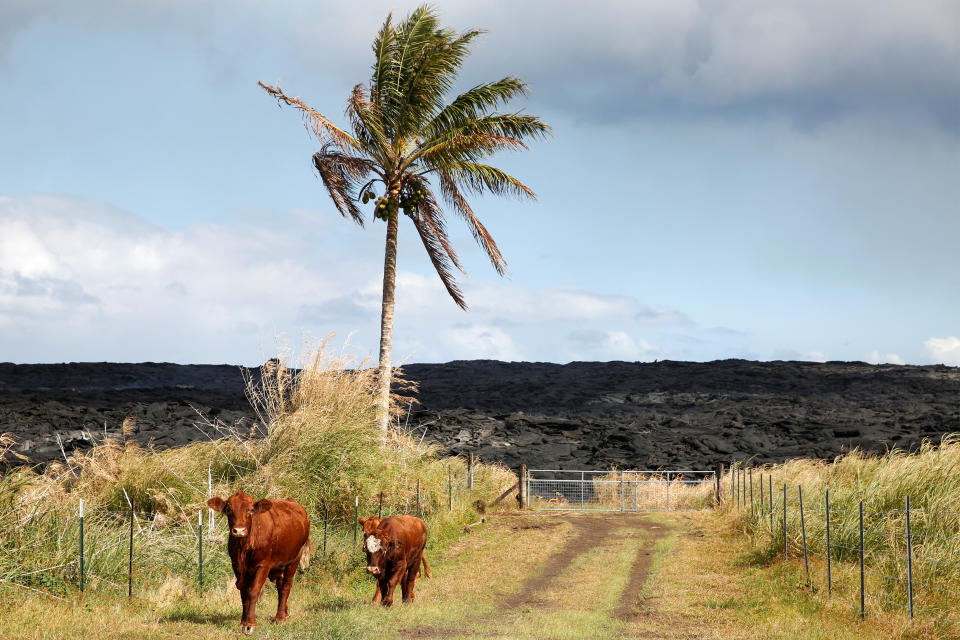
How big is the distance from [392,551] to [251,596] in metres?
2.43

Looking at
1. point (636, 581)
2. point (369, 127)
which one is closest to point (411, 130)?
point (369, 127)

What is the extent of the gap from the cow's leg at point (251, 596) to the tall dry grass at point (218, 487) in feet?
5.87

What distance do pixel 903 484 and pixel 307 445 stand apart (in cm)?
1296

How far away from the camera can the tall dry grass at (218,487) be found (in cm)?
1416

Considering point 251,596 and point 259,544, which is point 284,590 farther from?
point 259,544

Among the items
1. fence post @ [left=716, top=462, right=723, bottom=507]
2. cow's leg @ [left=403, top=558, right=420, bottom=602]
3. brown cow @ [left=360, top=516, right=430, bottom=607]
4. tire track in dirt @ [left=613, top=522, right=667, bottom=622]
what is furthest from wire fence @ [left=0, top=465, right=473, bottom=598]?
fence post @ [left=716, top=462, right=723, bottom=507]

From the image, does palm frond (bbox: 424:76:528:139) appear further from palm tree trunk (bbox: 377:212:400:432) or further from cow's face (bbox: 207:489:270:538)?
cow's face (bbox: 207:489:270:538)

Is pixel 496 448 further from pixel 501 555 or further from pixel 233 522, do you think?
pixel 233 522

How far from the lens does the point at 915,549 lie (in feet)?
49.1

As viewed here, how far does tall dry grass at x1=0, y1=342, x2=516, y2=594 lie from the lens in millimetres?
14164

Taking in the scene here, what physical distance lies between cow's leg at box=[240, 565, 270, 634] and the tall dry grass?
5.87 ft

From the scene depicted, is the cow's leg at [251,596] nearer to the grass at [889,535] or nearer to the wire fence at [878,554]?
the wire fence at [878,554]

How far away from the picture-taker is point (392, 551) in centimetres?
1317

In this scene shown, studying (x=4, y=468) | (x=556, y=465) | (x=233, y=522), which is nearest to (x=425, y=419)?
(x=556, y=465)
